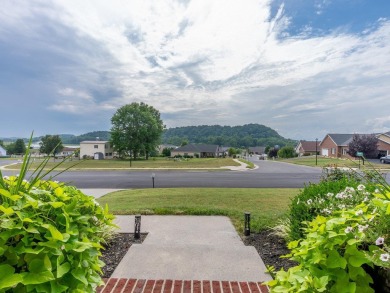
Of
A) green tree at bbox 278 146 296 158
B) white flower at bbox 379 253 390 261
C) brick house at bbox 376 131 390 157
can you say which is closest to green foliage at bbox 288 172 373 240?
white flower at bbox 379 253 390 261

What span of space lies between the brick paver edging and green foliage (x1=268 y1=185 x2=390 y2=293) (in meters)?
1.33

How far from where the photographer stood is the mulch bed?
3.78 meters

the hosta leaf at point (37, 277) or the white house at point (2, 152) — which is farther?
the white house at point (2, 152)

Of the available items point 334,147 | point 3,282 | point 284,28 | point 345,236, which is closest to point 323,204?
point 345,236

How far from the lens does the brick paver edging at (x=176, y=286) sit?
3008 mm

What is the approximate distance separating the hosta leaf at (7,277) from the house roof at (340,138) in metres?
55.6

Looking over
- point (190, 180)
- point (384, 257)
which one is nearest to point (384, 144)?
point (190, 180)

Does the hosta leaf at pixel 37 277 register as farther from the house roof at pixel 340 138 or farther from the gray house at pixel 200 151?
the gray house at pixel 200 151

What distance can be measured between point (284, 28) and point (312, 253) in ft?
39.5

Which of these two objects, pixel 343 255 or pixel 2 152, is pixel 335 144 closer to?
pixel 343 255

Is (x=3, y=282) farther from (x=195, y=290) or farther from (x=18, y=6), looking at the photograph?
(x=18, y=6)

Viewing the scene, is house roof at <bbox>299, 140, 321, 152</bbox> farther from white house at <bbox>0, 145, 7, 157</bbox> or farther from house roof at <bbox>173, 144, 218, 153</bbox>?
white house at <bbox>0, 145, 7, 157</bbox>

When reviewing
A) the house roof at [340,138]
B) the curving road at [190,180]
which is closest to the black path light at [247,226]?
A: the curving road at [190,180]

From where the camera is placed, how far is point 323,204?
135 inches
